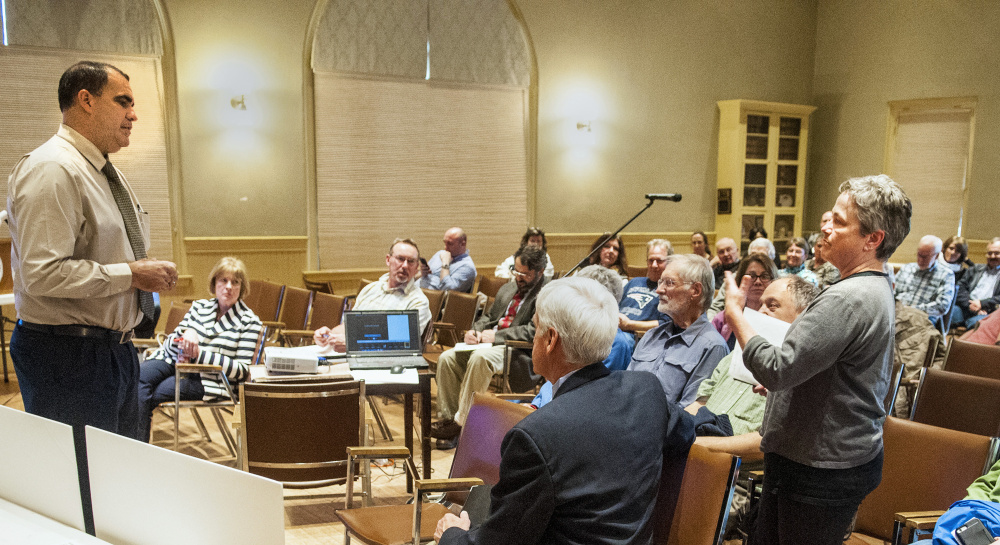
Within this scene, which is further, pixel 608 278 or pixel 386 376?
pixel 608 278

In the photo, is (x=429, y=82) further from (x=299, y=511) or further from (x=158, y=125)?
(x=299, y=511)

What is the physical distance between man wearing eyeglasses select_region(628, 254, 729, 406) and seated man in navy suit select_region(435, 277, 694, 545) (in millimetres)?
1309

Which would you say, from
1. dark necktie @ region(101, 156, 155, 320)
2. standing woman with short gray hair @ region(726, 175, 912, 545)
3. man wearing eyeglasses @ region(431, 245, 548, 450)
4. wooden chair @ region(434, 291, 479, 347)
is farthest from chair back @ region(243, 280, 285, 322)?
standing woman with short gray hair @ region(726, 175, 912, 545)

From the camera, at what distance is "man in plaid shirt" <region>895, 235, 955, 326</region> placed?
22.7 feet

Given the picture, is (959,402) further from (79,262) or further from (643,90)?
(643,90)

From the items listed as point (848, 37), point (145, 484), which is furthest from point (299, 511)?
point (848, 37)

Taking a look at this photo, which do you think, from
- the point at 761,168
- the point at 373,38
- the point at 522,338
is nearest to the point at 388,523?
the point at 522,338

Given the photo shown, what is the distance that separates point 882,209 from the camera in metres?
1.87

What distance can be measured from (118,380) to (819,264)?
5.49m

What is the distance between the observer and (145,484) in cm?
144

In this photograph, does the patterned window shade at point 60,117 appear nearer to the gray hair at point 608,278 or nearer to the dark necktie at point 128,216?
the gray hair at point 608,278

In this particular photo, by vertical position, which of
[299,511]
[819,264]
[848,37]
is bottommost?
[299,511]

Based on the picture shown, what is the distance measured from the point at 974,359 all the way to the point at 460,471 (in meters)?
2.99

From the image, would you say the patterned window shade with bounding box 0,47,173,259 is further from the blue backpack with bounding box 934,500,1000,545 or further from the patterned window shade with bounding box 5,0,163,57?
the blue backpack with bounding box 934,500,1000,545
